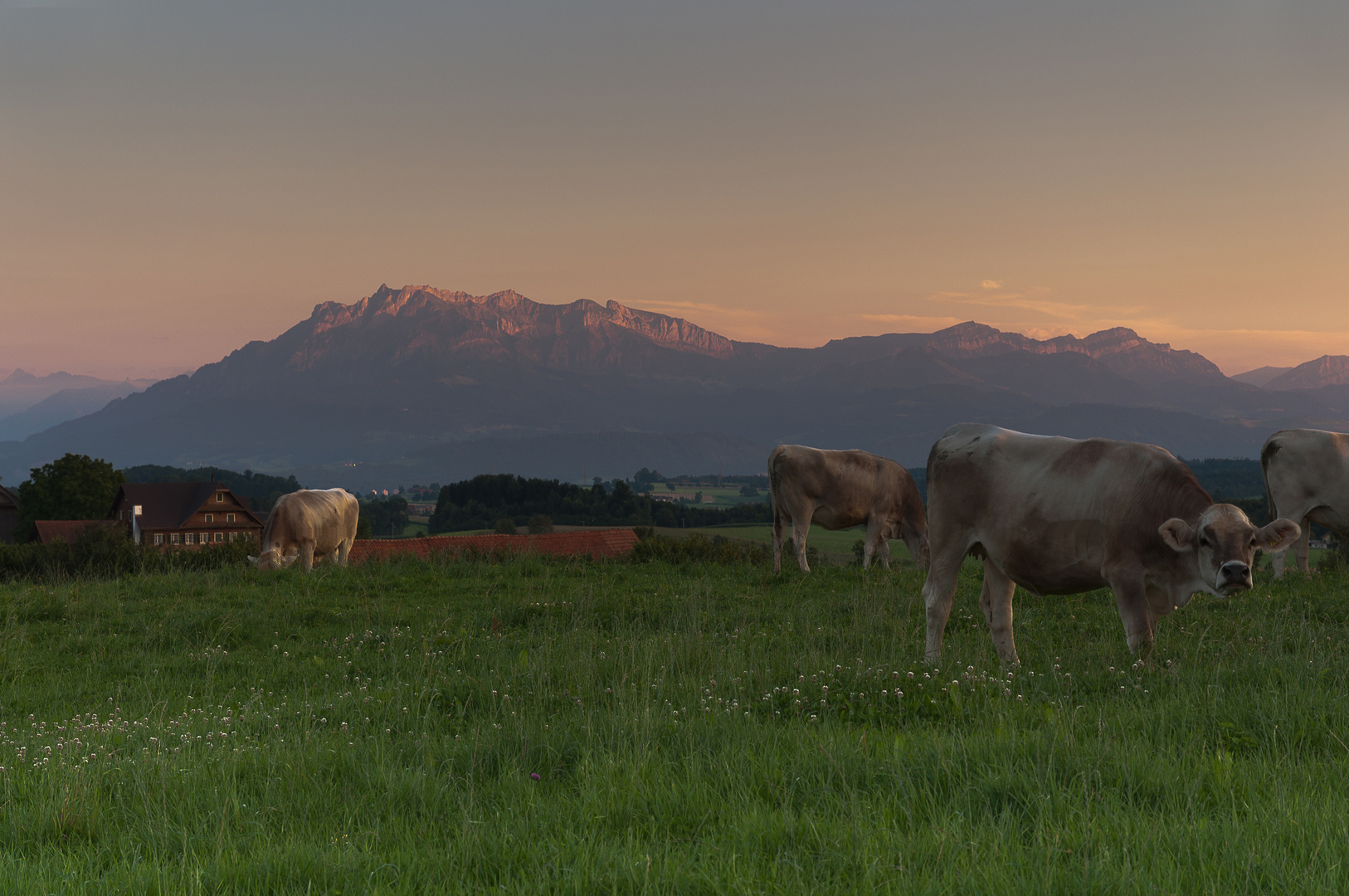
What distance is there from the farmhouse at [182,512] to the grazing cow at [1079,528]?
87.8m

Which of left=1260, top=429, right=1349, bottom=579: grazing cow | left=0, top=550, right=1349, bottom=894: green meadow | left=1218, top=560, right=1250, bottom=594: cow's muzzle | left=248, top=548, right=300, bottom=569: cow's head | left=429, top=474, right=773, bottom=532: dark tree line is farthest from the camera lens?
left=429, top=474, right=773, bottom=532: dark tree line

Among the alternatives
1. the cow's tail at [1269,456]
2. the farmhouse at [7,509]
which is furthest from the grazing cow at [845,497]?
the farmhouse at [7,509]

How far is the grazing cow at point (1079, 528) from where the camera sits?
7.42m

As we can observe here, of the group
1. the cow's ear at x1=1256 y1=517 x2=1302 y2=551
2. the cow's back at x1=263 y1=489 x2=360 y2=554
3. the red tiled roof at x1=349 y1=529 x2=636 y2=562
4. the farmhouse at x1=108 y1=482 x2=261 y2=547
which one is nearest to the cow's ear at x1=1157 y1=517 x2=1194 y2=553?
the cow's ear at x1=1256 y1=517 x2=1302 y2=551

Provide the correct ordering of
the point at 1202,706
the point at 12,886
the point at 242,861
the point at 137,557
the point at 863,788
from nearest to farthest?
1. the point at 12,886
2. the point at 242,861
3. the point at 863,788
4. the point at 1202,706
5. the point at 137,557

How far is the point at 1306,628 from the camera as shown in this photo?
888 cm

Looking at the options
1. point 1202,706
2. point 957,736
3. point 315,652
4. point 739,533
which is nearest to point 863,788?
point 957,736

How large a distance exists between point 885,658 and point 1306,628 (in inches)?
179

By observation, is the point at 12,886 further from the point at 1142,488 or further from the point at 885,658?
the point at 1142,488

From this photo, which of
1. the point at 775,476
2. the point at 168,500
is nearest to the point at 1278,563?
the point at 775,476

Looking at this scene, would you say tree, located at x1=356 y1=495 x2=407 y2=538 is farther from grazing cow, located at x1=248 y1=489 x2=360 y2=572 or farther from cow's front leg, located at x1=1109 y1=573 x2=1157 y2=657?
cow's front leg, located at x1=1109 y1=573 x2=1157 y2=657

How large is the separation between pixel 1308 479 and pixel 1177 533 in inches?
499

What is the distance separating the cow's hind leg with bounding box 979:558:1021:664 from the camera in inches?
348

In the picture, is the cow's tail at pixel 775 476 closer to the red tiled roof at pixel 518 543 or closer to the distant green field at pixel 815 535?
the red tiled roof at pixel 518 543
